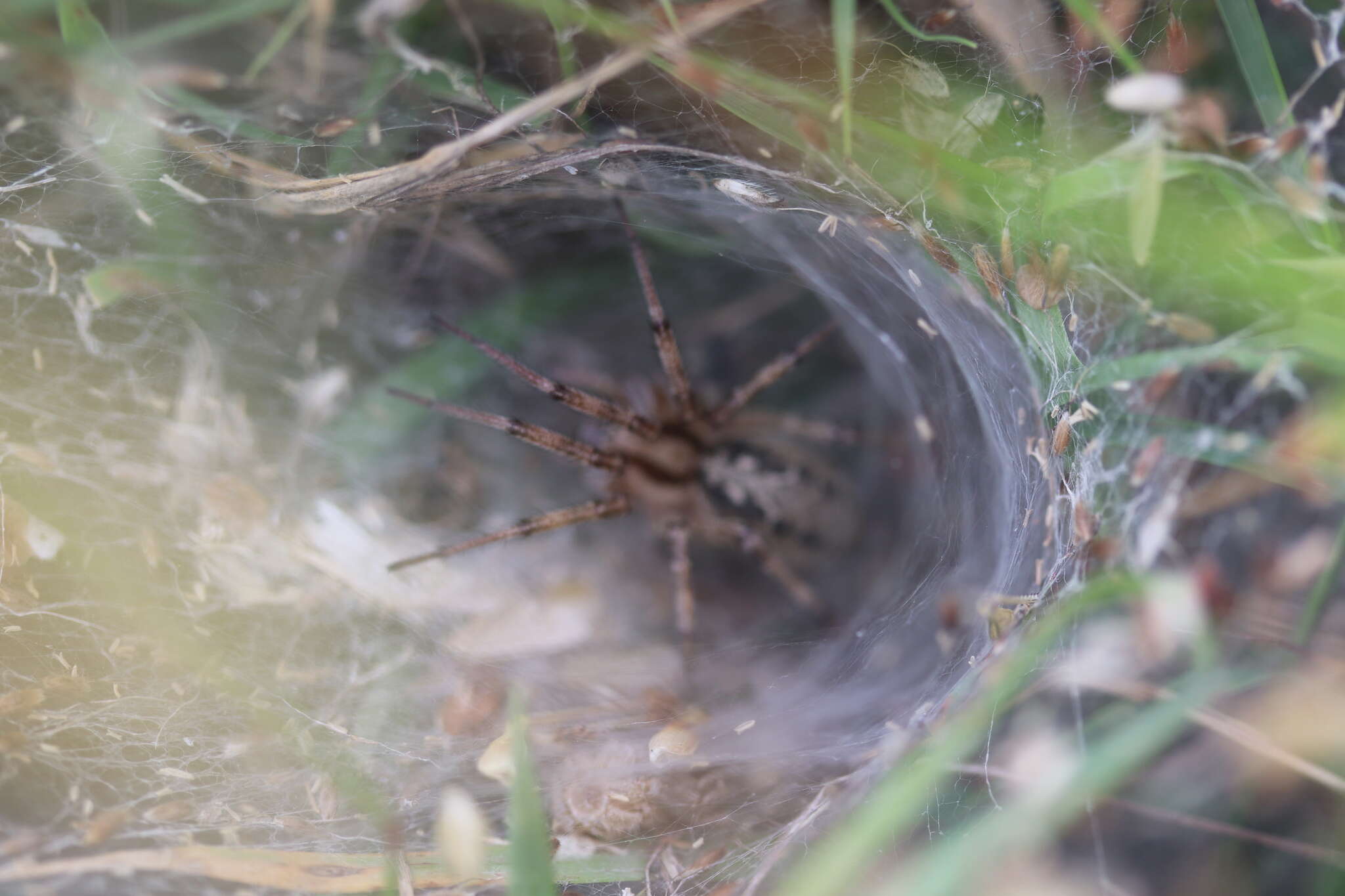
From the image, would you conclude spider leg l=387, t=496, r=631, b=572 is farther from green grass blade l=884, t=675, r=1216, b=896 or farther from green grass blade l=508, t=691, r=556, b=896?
green grass blade l=884, t=675, r=1216, b=896

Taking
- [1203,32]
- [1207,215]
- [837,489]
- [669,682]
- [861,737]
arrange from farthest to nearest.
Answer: [837,489] → [669,682] → [861,737] → [1203,32] → [1207,215]

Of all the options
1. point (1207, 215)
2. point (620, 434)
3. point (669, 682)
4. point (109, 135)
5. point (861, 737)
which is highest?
point (109, 135)

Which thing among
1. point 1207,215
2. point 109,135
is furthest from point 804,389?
point 109,135

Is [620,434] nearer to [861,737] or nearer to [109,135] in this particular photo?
[861,737]

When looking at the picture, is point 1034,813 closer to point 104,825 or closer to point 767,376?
point 767,376

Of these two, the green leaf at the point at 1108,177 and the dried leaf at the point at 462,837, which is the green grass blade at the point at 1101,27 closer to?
the green leaf at the point at 1108,177

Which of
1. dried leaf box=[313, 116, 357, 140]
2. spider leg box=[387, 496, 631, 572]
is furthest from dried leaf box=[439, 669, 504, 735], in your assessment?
dried leaf box=[313, 116, 357, 140]

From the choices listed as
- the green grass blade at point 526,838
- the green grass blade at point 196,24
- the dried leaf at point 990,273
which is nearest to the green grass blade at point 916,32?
the dried leaf at point 990,273
